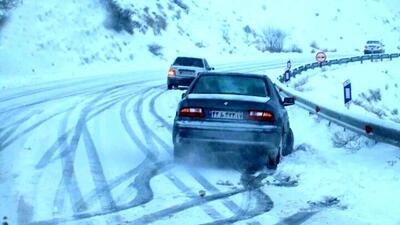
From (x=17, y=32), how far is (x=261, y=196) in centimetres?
2825

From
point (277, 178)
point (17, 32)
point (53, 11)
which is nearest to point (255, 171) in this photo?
point (277, 178)

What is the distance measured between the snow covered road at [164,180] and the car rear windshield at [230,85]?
1158 millimetres

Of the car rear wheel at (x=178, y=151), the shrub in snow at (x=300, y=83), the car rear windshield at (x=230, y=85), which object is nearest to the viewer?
the car rear wheel at (x=178, y=151)

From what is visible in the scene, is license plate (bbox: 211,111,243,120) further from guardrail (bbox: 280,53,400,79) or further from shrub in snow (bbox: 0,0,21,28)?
shrub in snow (bbox: 0,0,21,28)

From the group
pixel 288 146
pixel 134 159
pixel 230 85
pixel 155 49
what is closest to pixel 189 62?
pixel 288 146

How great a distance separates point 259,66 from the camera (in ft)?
132

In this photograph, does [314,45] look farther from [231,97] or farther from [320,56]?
[231,97]

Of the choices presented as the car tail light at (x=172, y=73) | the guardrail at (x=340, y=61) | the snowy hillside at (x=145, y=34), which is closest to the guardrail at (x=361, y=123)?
the car tail light at (x=172, y=73)

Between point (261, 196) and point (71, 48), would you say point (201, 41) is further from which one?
point (261, 196)

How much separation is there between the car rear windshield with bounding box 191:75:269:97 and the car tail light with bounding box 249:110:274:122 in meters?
0.65

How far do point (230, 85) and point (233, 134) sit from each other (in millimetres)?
1119

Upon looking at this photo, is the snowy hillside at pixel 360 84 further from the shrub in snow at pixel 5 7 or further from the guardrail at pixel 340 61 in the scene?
the shrub in snow at pixel 5 7

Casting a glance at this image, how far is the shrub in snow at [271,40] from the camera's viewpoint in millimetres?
57250

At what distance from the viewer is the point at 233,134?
29.0 ft
